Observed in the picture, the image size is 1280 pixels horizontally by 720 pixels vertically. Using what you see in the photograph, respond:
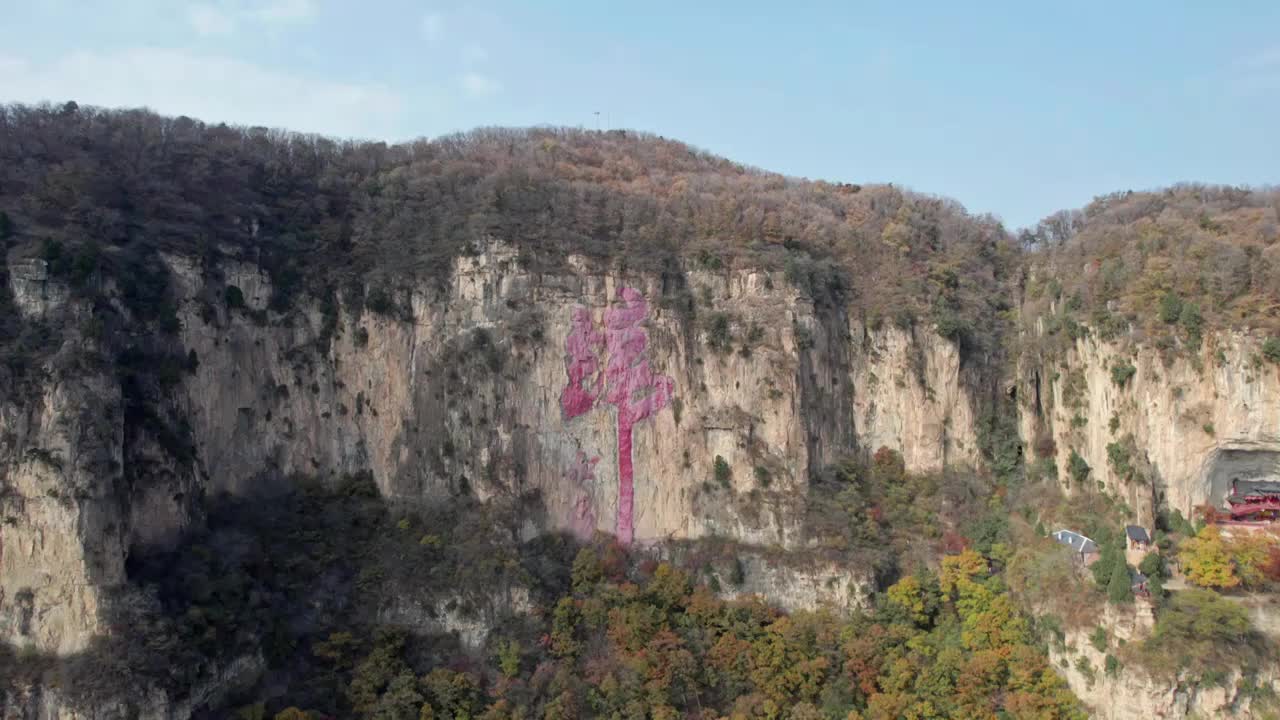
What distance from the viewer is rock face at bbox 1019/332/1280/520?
35.4 metres

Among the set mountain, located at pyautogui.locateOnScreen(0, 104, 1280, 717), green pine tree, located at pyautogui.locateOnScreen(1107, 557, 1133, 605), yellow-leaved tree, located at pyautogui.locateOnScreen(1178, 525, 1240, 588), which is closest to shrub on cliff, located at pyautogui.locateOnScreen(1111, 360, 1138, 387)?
mountain, located at pyautogui.locateOnScreen(0, 104, 1280, 717)

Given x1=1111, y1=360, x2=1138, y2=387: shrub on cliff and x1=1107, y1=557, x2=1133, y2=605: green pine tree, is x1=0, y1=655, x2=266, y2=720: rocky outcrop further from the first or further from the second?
x1=1111, y1=360, x2=1138, y2=387: shrub on cliff

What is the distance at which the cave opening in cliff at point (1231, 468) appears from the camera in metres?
36.1

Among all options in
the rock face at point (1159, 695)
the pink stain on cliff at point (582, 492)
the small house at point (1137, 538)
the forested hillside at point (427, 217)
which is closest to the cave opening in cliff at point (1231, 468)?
the small house at point (1137, 538)

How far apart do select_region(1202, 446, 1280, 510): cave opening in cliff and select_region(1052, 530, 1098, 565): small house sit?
15.3 ft

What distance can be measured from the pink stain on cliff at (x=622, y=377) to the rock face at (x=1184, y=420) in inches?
695

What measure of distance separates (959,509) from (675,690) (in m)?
15.4

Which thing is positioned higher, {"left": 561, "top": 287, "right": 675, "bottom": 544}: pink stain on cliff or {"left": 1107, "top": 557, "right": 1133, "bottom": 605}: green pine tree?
{"left": 561, "top": 287, "right": 675, "bottom": 544}: pink stain on cliff

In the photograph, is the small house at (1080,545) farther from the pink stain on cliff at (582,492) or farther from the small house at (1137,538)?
the pink stain on cliff at (582,492)

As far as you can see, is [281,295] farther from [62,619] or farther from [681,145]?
[681,145]

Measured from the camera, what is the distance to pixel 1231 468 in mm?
36875

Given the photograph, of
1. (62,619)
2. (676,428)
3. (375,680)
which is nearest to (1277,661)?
(676,428)

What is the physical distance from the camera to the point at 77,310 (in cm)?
3297

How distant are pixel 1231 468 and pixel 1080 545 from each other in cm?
637
